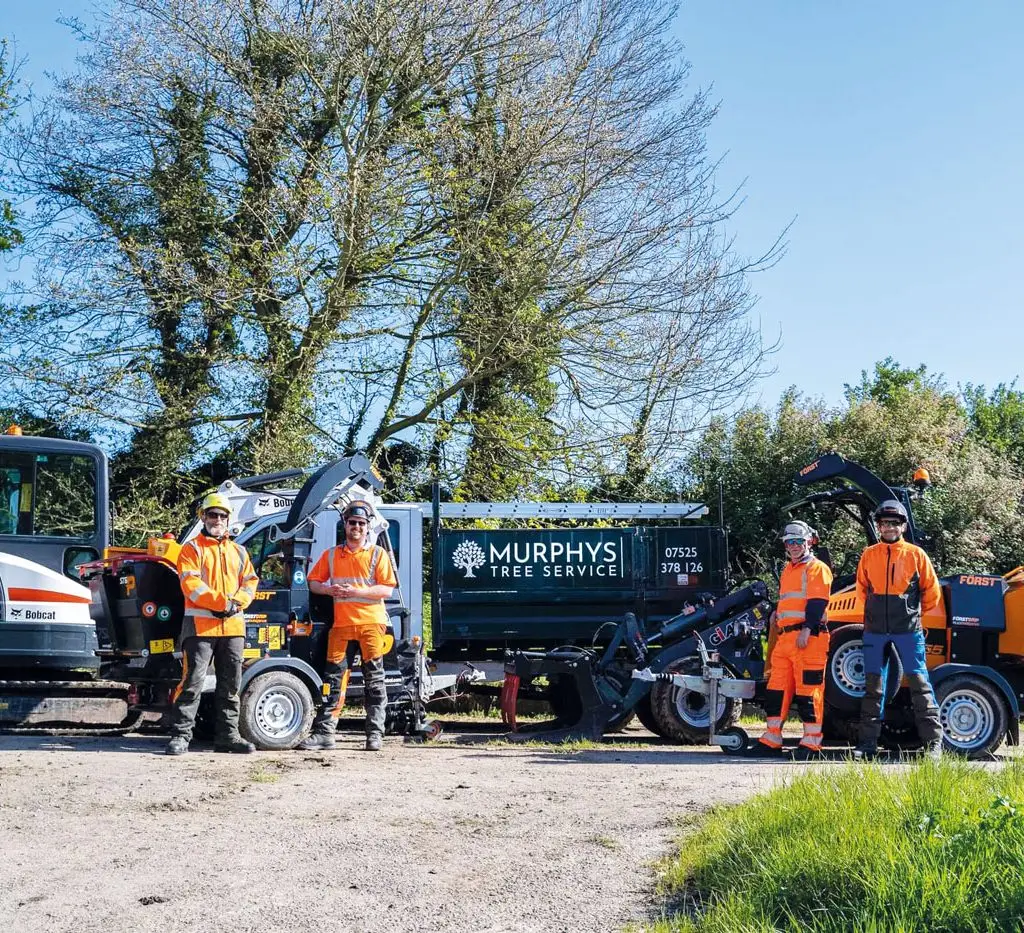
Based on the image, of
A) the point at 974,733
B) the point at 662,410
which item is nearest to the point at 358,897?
the point at 974,733

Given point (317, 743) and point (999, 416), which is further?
point (999, 416)

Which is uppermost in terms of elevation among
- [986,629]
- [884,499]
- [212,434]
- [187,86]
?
[187,86]

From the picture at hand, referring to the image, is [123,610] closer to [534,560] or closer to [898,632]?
[534,560]

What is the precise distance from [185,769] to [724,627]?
562cm

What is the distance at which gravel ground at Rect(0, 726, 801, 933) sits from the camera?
543 centimetres

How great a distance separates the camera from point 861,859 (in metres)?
4.99

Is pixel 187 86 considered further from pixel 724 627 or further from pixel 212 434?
pixel 724 627

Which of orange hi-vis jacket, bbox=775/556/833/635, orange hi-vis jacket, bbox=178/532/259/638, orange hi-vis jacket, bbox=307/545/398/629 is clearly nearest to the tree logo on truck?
orange hi-vis jacket, bbox=307/545/398/629

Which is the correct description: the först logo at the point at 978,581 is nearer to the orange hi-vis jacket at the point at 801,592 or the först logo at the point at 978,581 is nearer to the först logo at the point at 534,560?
the orange hi-vis jacket at the point at 801,592

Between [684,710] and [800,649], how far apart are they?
6.27 ft

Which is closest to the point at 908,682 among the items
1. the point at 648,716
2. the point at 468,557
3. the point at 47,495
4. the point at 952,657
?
the point at 952,657

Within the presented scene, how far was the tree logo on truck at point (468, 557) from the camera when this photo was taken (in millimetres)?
13953

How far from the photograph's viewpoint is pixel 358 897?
5.61m

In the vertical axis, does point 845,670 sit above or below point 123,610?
below
